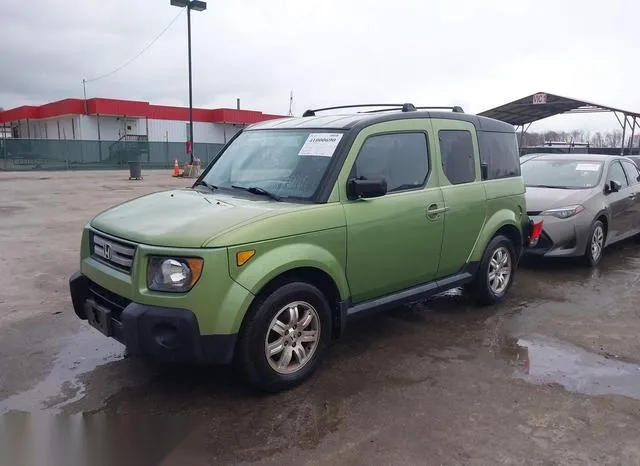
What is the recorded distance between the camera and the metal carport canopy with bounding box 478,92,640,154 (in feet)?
75.4

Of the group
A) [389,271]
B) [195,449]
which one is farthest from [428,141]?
[195,449]

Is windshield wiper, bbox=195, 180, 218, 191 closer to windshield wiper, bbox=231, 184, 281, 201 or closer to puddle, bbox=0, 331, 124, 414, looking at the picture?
windshield wiper, bbox=231, 184, 281, 201

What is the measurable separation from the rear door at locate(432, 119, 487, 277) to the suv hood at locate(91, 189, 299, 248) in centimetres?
176

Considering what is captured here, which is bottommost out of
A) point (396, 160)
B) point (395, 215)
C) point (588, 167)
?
point (395, 215)

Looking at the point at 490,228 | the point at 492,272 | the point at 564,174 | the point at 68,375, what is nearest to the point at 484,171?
the point at 490,228

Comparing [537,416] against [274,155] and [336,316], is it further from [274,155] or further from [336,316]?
[274,155]

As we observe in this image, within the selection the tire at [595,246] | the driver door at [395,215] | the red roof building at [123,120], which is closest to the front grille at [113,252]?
the driver door at [395,215]

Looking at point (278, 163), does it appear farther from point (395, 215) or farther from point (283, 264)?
point (283, 264)

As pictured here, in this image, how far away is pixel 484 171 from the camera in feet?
17.9

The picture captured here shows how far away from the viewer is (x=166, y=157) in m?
38.2

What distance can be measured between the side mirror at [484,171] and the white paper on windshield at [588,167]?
3571mm

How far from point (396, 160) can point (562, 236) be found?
146 inches

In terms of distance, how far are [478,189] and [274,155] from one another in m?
2.12

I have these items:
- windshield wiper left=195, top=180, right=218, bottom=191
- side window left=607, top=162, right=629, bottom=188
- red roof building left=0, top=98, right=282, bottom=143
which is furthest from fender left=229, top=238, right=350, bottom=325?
red roof building left=0, top=98, right=282, bottom=143
